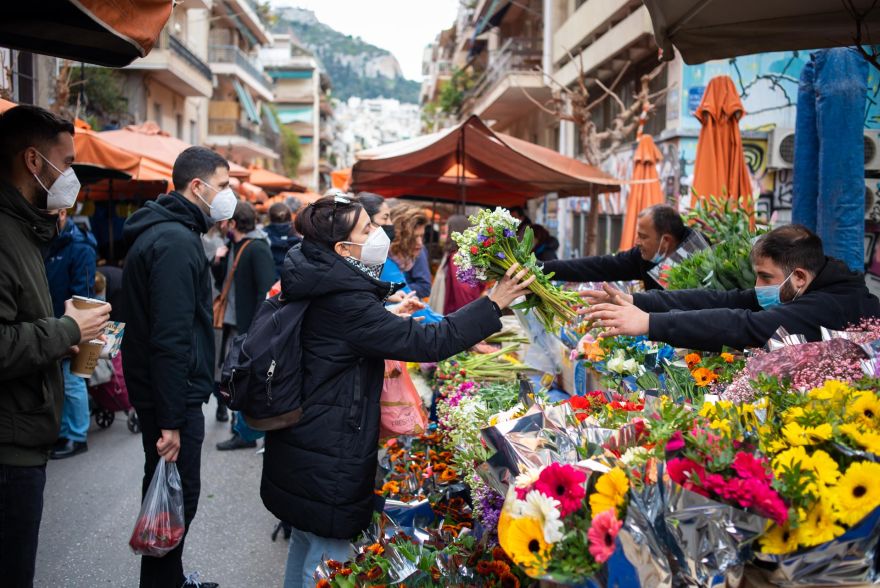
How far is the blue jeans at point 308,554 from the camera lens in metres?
3.01

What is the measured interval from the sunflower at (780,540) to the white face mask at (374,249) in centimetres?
187

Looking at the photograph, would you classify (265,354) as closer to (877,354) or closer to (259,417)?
(259,417)

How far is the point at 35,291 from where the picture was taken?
104 inches

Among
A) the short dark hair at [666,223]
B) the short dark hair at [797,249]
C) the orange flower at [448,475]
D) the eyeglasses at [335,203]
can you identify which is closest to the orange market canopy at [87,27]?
the eyeglasses at [335,203]

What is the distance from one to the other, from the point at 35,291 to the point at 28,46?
39.0 inches

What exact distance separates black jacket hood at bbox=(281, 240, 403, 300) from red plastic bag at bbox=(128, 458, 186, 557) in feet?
3.37

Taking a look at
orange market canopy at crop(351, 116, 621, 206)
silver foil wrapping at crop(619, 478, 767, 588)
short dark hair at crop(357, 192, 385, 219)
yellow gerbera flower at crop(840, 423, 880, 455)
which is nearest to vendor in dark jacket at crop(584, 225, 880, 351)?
yellow gerbera flower at crop(840, 423, 880, 455)

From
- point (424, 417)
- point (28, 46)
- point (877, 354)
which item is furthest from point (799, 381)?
point (28, 46)

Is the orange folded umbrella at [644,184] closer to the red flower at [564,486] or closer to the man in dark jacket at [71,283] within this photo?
the man in dark jacket at [71,283]

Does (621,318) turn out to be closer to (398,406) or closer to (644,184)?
(398,406)

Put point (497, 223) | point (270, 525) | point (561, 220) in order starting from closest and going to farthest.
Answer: point (497, 223) → point (270, 525) → point (561, 220)

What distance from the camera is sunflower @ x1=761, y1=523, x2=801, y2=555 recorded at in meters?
1.67

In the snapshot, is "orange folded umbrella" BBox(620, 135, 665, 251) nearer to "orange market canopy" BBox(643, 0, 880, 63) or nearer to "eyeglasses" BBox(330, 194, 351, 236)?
"orange market canopy" BBox(643, 0, 880, 63)

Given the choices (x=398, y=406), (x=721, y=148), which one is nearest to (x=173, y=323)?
(x=398, y=406)
